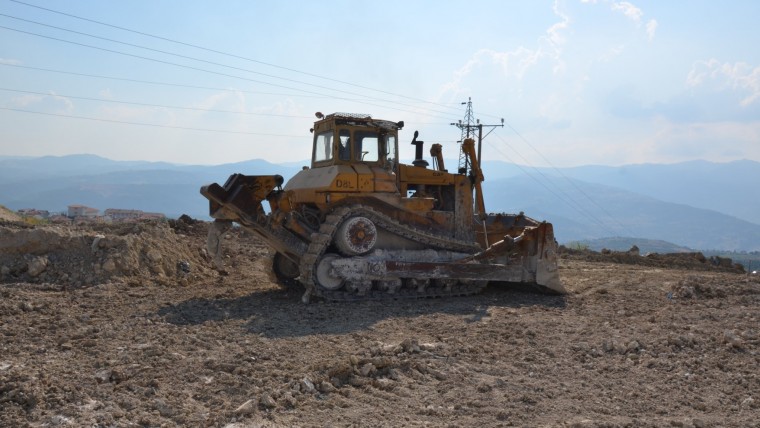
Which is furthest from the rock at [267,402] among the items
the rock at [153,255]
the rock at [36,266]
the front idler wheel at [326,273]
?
the rock at [153,255]

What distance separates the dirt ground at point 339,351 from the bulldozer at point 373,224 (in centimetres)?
46

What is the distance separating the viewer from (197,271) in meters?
13.3

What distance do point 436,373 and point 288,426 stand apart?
1967mm

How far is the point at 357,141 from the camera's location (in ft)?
38.4

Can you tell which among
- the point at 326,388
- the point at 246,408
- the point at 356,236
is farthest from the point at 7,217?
the point at 246,408

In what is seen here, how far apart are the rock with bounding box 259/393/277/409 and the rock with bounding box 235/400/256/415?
4.6 inches

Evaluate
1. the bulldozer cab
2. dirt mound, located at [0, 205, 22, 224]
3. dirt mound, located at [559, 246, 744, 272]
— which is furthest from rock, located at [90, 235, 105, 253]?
dirt mound, located at [559, 246, 744, 272]

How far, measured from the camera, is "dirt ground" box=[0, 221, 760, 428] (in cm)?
564

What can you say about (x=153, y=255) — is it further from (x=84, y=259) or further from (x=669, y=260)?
(x=669, y=260)

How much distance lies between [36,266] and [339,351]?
6330mm

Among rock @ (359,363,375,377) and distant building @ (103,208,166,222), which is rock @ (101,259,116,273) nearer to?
rock @ (359,363,375,377)

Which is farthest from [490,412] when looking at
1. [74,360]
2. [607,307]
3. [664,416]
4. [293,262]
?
[293,262]

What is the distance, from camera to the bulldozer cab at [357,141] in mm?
11578

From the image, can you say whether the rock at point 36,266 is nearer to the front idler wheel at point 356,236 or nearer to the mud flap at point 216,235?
the mud flap at point 216,235
